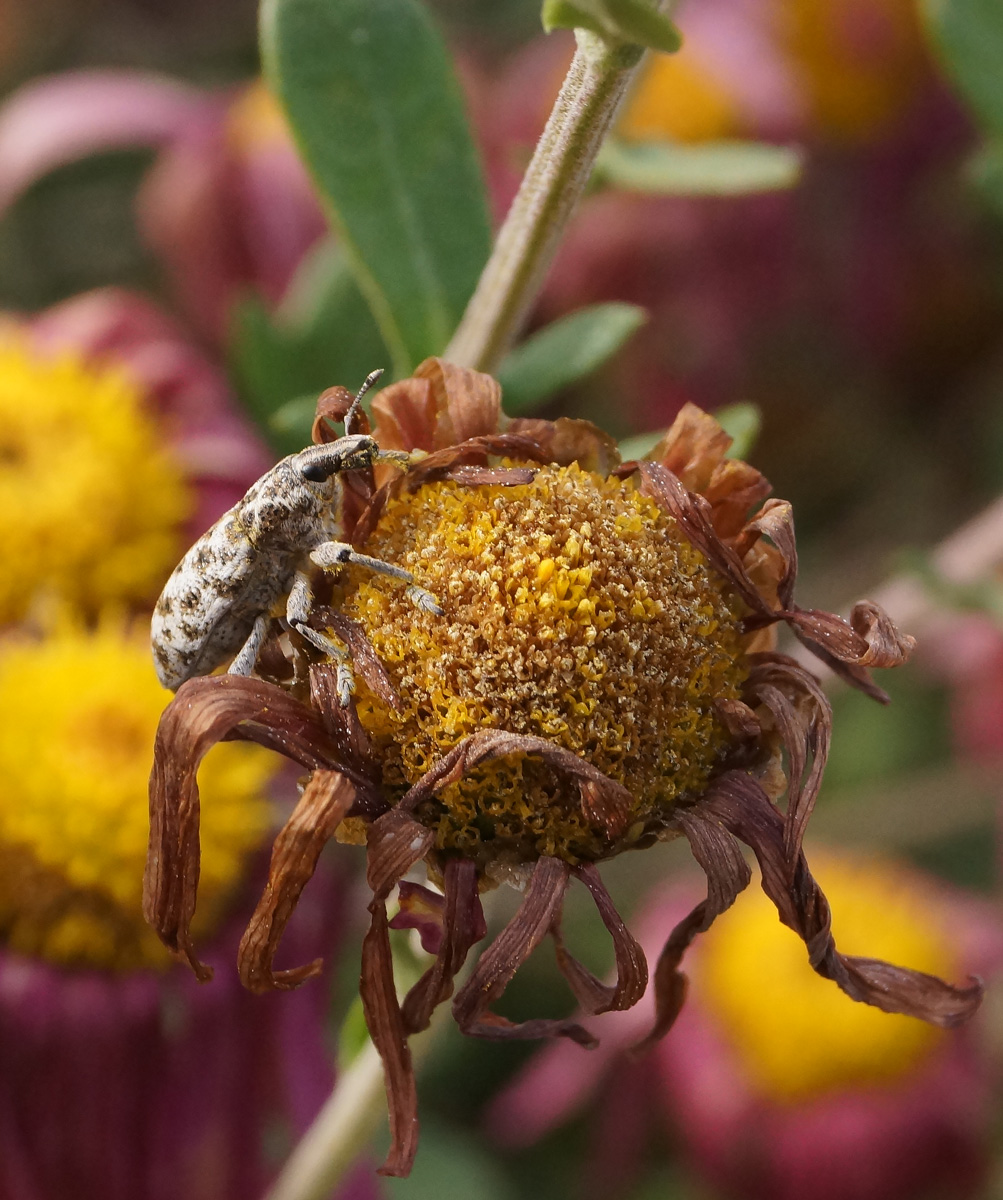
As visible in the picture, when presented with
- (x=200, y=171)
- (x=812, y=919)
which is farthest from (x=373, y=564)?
(x=200, y=171)

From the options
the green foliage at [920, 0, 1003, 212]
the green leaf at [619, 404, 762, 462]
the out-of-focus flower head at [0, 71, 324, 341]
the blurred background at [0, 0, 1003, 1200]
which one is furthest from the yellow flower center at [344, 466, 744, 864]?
the out-of-focus flower head at [0, 71, 324, 341]

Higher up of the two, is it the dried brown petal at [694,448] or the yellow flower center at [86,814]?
→ the dried brown petal at [694,448]

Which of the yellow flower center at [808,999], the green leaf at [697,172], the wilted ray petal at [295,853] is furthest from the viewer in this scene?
the yellow flower center at [808,999]

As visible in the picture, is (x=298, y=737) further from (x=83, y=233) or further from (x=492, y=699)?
(x=83, y=233)

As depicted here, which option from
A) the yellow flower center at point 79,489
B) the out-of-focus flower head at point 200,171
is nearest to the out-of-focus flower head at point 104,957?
the yellow flower center at point 79,489

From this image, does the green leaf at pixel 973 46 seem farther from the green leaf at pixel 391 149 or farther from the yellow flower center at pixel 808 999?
the yellow flower center at pixel 808 999

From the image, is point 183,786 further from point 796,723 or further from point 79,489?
point 79,489
